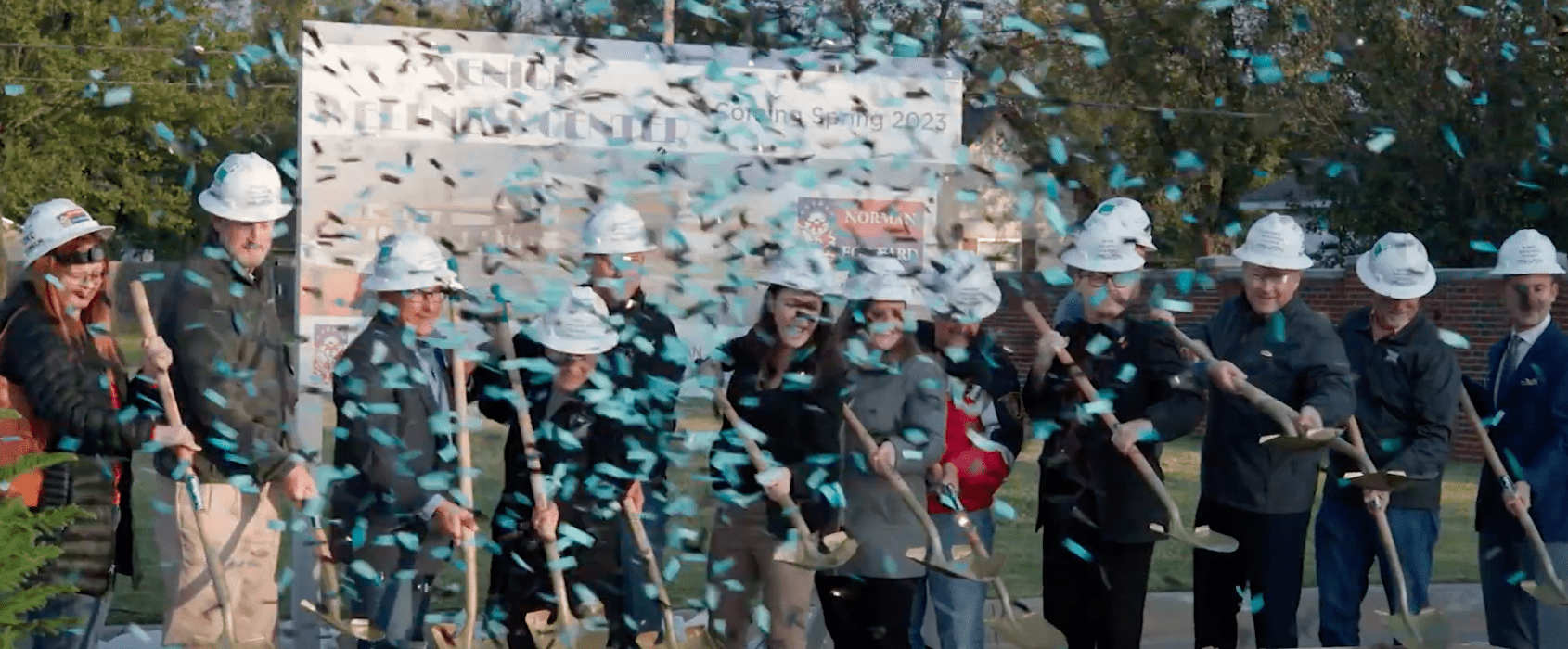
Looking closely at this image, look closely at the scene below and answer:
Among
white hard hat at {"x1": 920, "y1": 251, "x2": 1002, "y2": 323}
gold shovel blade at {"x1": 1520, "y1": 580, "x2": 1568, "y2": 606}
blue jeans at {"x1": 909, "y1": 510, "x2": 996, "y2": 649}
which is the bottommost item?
blue jeans at {"x1": 909, "y1": 510, "x2": 996, "y2": 649}

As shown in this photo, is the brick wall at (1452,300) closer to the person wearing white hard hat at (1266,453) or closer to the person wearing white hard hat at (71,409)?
the person wearing white hard hat at (1266,453)

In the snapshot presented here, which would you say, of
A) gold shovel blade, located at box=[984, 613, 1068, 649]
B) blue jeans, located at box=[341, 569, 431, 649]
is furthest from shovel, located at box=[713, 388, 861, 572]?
blue jeans, located at box=[341, 569, 431, 649]

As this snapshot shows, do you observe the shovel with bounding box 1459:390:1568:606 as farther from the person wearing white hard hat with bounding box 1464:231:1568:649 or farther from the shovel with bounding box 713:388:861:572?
the shovel with bounding box 713:388:861:572

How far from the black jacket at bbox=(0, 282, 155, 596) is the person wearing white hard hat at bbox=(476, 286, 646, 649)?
108 centimetres

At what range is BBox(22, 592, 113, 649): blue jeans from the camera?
18.5 feet

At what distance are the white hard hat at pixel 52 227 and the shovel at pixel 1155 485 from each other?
2.79 m

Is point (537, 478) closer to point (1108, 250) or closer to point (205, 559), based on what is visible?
point (205, 559)

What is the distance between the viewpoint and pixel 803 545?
5957 millimetres

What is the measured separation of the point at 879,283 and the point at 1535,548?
8.11 ft

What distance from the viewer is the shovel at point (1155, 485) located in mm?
6188

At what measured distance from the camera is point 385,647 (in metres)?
5.95

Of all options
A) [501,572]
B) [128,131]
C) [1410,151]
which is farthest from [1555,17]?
[128,131]

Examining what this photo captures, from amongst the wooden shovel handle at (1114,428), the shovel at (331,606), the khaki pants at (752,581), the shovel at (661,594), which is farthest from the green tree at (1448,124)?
the shovel at (331,606)

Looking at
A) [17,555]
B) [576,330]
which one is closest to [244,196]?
[576,330]
